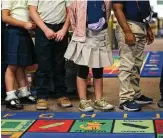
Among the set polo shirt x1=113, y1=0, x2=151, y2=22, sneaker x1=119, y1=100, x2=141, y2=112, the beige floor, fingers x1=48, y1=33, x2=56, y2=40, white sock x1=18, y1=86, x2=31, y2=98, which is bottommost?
the beige floor

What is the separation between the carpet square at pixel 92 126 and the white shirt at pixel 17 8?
1010mm

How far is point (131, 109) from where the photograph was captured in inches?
100

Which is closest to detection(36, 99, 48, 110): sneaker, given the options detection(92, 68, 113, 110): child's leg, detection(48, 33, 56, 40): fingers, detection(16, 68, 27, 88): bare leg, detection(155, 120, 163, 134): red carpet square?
detection(16, 68, 27, 88): bare leg

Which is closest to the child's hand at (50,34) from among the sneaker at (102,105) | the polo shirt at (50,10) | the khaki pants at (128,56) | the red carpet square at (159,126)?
the polo shirt at (50,10)

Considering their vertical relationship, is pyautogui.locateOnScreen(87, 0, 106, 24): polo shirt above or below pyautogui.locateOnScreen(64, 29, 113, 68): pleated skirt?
above

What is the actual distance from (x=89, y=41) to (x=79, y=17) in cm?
21

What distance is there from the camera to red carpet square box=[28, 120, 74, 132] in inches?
85.5

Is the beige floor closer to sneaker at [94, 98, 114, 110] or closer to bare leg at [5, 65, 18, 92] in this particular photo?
sneaker at [94, 98, 114, 110]

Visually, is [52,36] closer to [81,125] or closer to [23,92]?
[23,92]

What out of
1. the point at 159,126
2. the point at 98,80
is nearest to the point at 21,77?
the point at 98,80

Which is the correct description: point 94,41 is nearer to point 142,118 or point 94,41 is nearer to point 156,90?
point 142,118

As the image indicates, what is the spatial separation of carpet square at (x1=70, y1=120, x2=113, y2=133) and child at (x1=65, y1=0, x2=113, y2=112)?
27cm

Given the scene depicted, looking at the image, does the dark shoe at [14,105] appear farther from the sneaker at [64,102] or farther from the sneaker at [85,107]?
the sneaker at [85,107]

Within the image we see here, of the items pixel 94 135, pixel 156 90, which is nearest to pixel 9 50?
pixel 94 135
